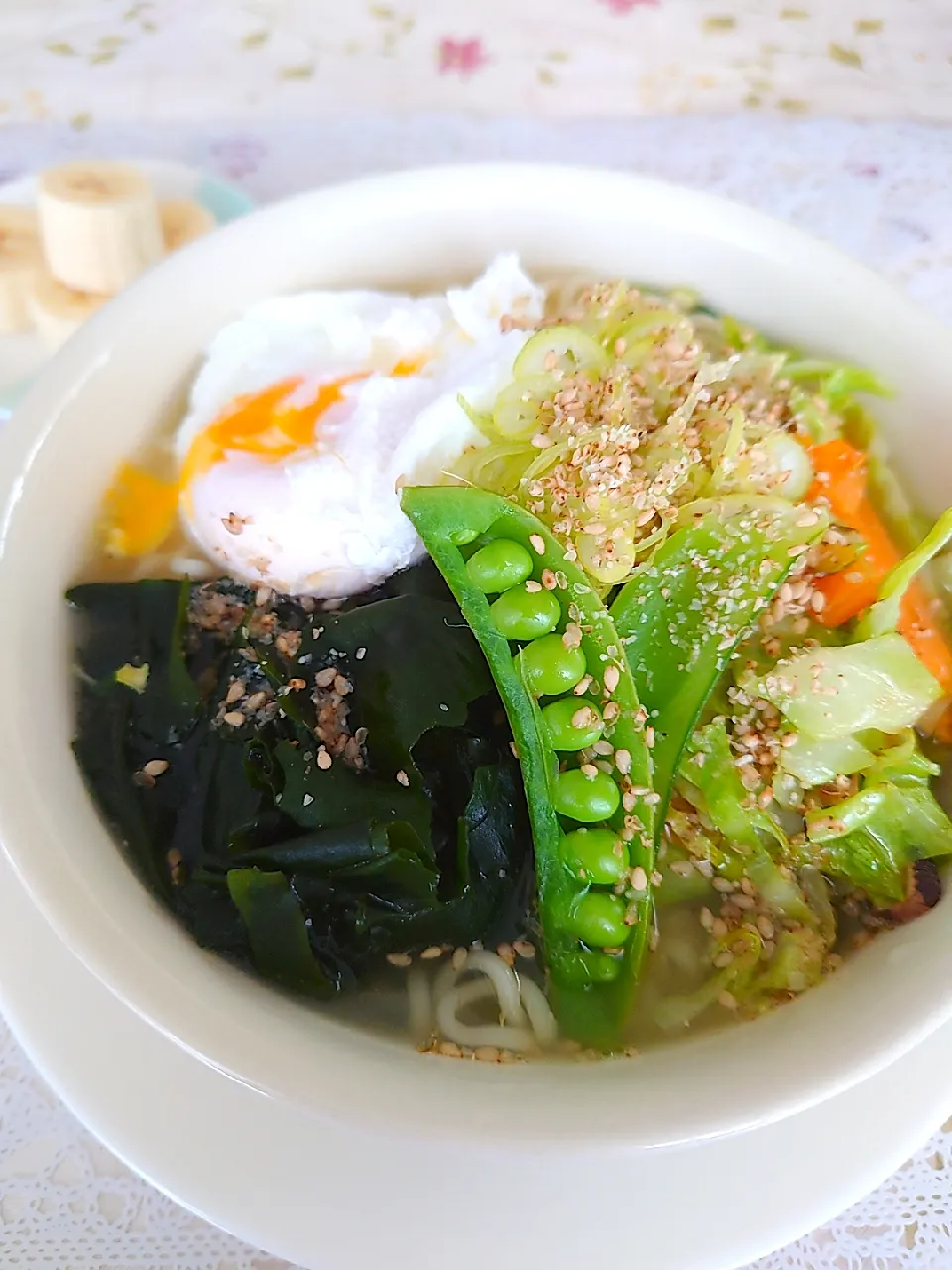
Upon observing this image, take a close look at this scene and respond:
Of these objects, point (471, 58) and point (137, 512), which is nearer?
point (137, 512)

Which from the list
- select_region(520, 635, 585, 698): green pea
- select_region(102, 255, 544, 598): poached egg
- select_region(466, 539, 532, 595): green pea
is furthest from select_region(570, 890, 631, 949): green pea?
select_region(102, 255, 544, 598): poached egg

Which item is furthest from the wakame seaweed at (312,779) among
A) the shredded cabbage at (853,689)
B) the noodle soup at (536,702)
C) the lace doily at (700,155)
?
the lace doily at (700,155)

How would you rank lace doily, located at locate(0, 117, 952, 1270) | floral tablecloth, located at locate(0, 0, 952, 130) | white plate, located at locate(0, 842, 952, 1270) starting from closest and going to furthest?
white plate, located at locate(0, 842, 952, 1270) < lace doily, located at locate(0, 117, 952, 1270) < floral tablecloth, located at locate(0, 0, 952, 130)

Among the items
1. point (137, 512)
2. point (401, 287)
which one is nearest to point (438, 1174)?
point (137, 512)

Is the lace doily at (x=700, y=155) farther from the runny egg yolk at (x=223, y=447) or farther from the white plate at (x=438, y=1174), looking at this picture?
the white plate at (x=438, y=1174)

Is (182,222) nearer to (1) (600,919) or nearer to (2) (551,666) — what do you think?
(2) (551,666)

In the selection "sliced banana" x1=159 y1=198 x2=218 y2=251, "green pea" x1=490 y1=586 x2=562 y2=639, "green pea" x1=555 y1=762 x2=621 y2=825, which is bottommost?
"green pea" x1=555 y1=762 x2=621 y2=825

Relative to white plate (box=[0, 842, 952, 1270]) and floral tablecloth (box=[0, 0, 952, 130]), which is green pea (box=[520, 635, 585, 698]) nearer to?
white plate (box=[0, 842, 952, 1270])
